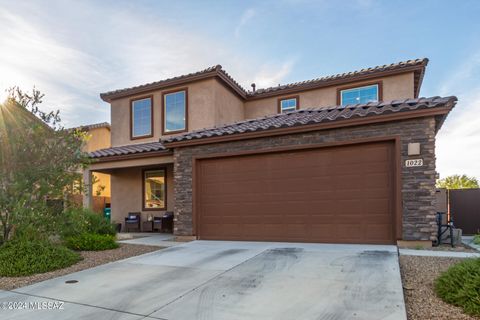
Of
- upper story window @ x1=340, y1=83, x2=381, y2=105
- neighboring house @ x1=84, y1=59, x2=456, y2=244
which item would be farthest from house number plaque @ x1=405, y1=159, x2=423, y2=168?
upper story window @ x1=340, y1=83, x2=381, y2=105

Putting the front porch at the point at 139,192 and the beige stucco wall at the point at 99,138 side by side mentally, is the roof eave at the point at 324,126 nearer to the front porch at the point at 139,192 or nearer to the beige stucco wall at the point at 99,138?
the front porch at the point at 139,192

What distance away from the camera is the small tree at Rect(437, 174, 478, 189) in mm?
20297

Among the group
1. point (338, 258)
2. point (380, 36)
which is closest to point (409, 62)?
point (380, 36)

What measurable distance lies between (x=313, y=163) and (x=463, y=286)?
4.81 m

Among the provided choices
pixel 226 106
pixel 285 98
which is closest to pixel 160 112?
pixel 226 106

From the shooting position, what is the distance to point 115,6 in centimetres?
973

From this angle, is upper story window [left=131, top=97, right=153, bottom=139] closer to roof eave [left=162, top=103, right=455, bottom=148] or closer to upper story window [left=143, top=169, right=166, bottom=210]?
upper story window [left=143, top=169, right=166, bottom=210]

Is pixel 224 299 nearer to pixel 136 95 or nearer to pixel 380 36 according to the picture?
pixel 380 36

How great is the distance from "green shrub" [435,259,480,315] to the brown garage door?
333 centimetres

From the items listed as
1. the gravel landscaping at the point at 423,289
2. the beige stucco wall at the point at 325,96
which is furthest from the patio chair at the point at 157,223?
the gravel landscaping at the point at 423,289

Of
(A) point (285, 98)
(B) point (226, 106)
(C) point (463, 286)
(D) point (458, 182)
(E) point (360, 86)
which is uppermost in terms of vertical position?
(E) point (360, 86)

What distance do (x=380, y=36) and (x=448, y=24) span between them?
202 centimetres

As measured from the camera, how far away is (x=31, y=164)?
716cm

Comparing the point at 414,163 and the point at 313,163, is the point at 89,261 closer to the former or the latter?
the point at 313,163
